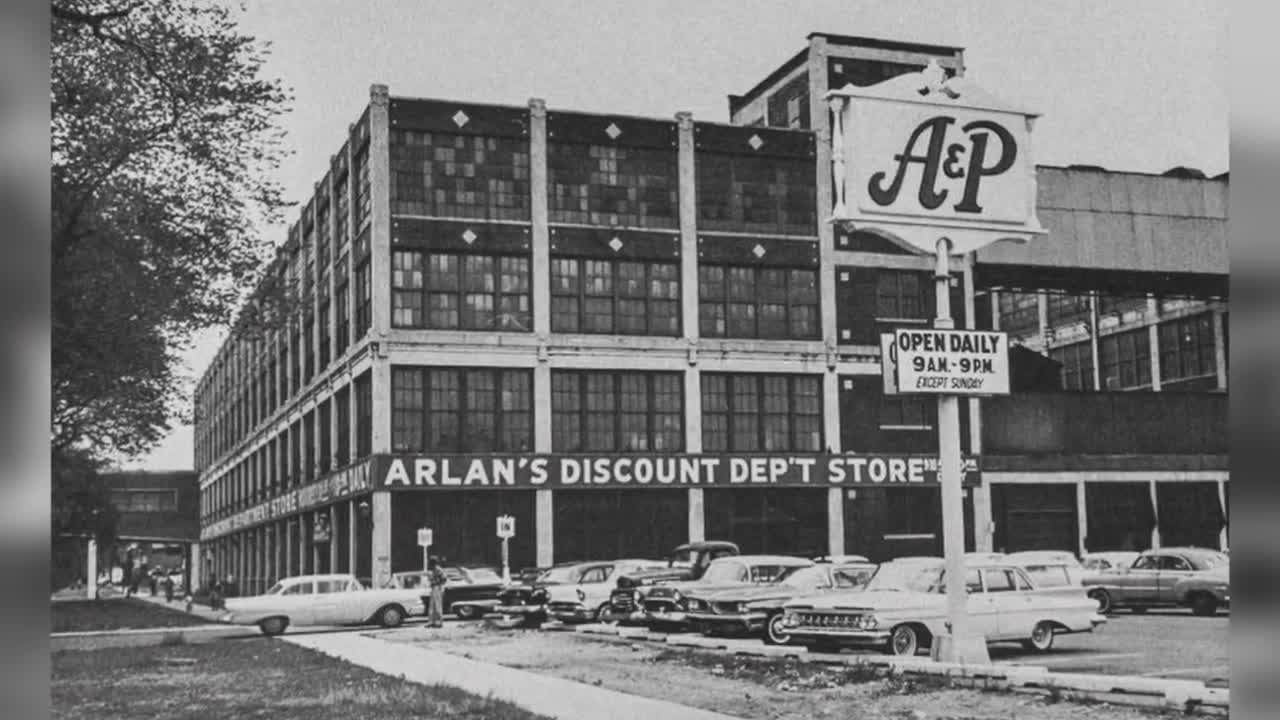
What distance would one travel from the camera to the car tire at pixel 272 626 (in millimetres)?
30480

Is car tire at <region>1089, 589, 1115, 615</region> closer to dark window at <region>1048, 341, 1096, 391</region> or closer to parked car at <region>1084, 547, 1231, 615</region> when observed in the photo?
parked car at <region>1084, 547, 1231, 615</region>

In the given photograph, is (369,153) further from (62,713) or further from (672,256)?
(62,713)

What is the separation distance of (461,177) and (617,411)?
9.18 metres

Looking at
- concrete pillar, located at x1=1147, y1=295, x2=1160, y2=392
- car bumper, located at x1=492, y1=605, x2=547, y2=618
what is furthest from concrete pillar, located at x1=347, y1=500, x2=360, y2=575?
concrete pillar, located at x1=1147, y1=295, x2=1160, y2=392

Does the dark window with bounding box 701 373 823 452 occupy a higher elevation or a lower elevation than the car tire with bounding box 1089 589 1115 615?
higher

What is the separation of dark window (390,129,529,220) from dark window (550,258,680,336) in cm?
258

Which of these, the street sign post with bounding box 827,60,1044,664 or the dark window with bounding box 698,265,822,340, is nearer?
the street sign post with bounding box 827,60,1044,664

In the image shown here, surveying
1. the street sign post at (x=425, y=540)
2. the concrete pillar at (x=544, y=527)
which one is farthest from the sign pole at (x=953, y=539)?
the concrete pillar at (x=544, y=527)

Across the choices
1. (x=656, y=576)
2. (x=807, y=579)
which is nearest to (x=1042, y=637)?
(x=807, y=579)

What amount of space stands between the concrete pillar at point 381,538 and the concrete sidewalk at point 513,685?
1670cm

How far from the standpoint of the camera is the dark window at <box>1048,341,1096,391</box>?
1982 inches

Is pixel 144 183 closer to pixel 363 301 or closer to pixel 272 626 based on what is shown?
pixel 272 626
